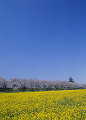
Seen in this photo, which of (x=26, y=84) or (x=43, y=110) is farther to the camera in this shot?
(x=26, y=84)

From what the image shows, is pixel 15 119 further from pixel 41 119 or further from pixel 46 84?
pixel 46 84

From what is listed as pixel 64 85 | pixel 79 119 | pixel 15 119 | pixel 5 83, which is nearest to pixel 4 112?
pixel 15 119

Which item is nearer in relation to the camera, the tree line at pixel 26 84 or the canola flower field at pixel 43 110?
the canola flower field at pixel 43 110

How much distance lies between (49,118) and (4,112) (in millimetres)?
3893

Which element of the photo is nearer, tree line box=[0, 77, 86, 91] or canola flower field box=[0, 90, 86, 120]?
canola flower field box=[0, 90, 86, 120]

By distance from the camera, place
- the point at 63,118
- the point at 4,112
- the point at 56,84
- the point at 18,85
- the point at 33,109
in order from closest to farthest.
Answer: the point at 63,118 → the point at 4,112 → the point at 33,109 → the point at 18,85 → the point at 56,84

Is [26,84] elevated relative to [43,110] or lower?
elevated

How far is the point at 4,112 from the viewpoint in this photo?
9086 millimetres

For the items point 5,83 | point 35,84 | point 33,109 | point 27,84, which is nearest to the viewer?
point 33,109

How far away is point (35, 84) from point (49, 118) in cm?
6133

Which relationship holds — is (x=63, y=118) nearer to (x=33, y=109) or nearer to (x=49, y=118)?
(x=49, y=118)

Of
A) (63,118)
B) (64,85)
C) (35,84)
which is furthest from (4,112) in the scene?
(64,85)

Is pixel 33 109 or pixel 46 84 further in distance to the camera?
pixel 46 84

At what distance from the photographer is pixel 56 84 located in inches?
2997
